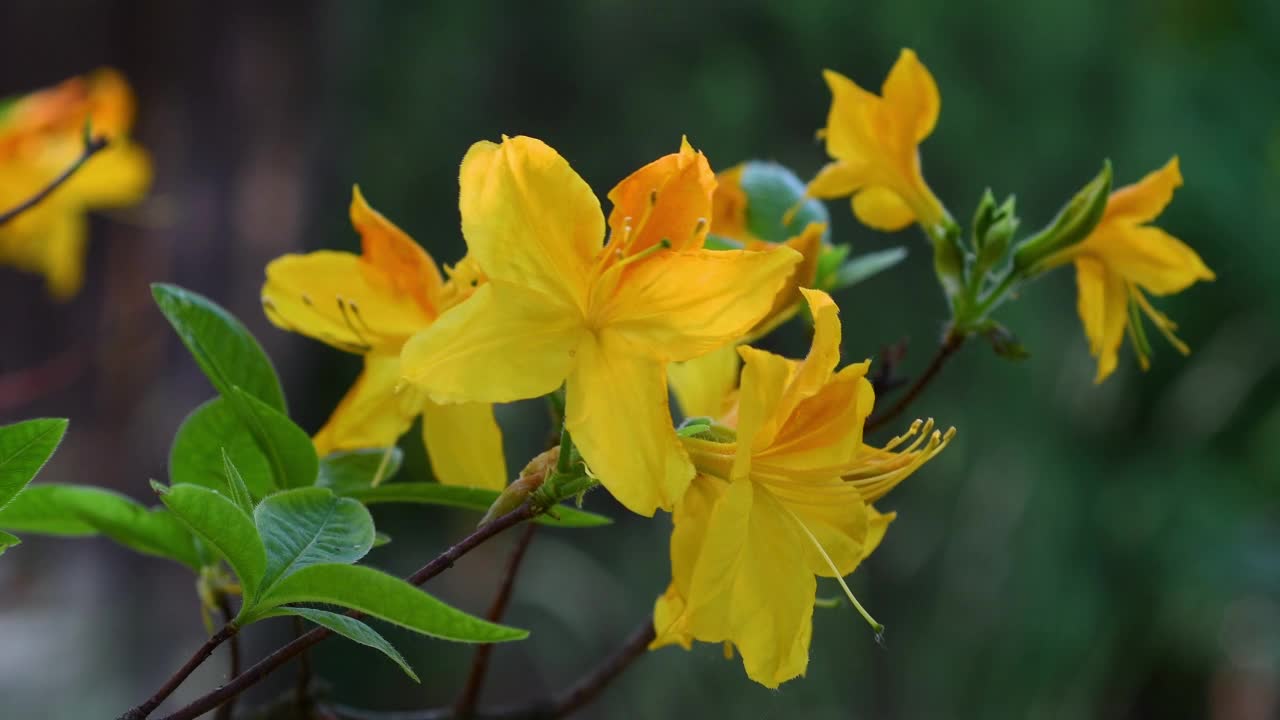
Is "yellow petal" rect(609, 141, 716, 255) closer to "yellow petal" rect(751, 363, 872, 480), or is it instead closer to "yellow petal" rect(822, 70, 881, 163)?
"yellow petal" rect(751, 363, 872, 480)

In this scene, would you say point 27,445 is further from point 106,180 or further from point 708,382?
point 106,180

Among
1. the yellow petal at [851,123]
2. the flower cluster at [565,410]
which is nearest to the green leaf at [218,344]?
the flower cluster at [565,410]

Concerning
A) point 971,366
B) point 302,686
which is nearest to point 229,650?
point 302,686

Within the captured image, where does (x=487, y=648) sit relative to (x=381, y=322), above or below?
below

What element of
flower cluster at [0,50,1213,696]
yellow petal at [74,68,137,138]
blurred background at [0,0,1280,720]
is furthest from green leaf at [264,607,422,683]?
blurred background at [0,0,1280,720]

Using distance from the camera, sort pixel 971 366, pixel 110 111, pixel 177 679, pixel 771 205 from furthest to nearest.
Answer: pixel 971 366 → pixel 110 111 → pixel 771 205 → pixel 177 679
